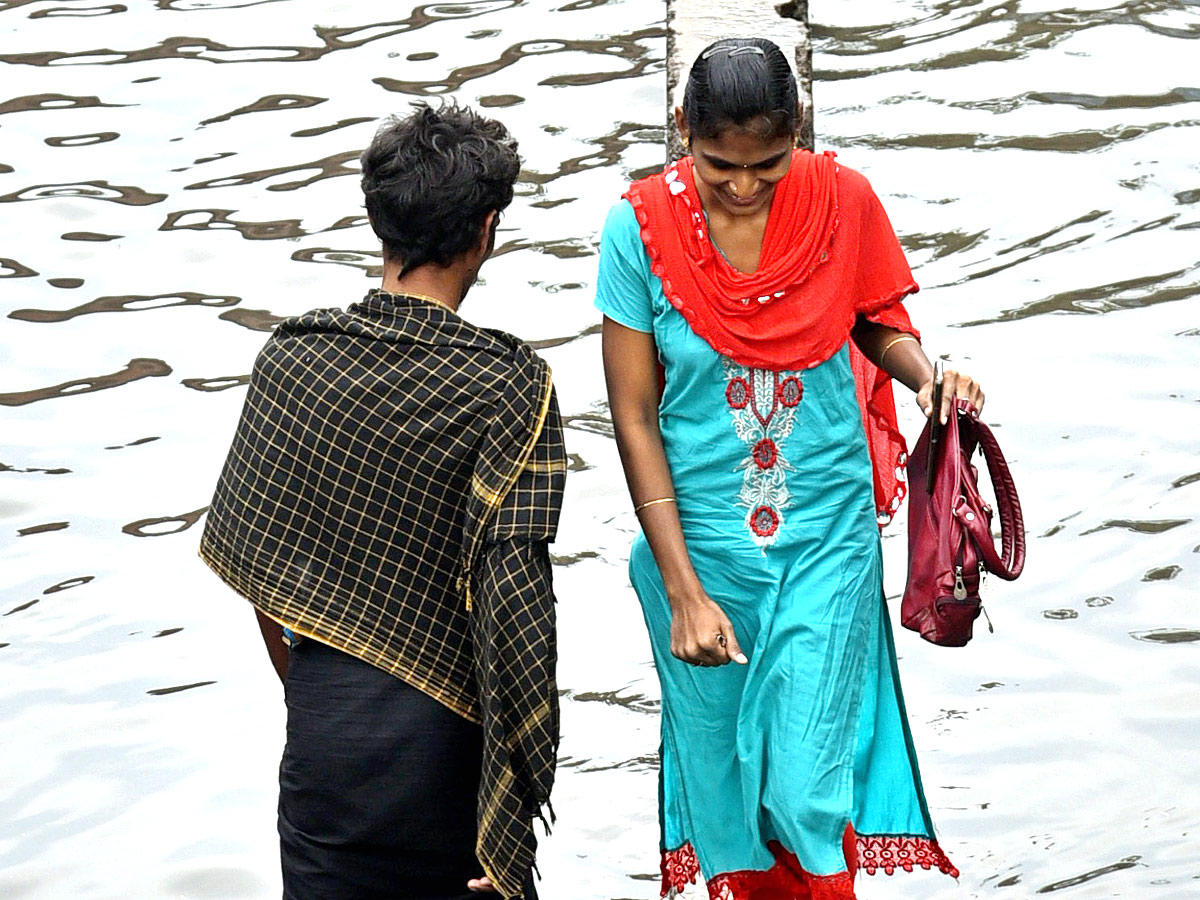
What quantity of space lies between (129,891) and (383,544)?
6.37ft

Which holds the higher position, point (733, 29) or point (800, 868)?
point (733, 29)

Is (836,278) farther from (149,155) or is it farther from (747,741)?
(149,155)

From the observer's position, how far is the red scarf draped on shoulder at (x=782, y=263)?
126 inches

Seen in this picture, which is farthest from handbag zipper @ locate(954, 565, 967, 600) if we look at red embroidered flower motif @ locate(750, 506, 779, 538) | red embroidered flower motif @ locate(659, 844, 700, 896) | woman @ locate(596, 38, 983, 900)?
red embroidered flower motif @ locate(659, 844, 700, 896)

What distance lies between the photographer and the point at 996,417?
6344mm

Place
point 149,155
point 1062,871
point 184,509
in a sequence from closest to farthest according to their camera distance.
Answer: point 1062,871 → point 184,509 → point 149,155

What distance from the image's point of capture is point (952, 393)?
3.14 metres

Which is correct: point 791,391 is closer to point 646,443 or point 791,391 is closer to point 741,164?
point 646,443

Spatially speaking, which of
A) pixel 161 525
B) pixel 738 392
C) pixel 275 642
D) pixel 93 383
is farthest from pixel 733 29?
pixel 275 642

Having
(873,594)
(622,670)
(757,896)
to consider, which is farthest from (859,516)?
(622,670)

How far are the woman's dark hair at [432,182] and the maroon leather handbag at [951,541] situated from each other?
91 cm

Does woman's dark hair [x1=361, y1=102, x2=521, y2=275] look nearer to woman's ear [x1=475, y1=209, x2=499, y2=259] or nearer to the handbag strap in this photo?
woman's ear [x1=475, y1=209, x2=499, y2=259]

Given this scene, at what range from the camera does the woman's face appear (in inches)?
121

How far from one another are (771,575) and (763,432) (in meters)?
0.27
